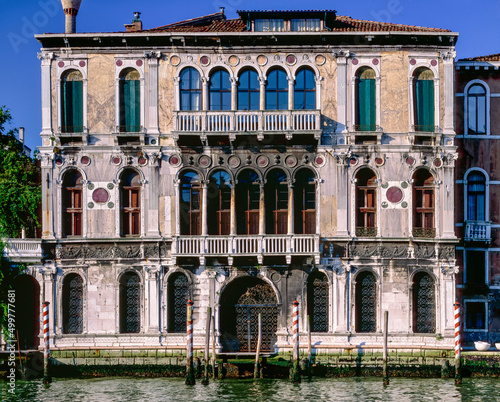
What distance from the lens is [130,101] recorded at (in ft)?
108

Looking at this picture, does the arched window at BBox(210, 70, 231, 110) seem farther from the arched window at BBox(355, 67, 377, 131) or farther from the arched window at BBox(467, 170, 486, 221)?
the arched window at BBox(467, 170, 486, 221)

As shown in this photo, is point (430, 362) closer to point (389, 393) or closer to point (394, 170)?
point (389, 393)

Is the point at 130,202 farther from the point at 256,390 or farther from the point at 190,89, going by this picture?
the point at 256,390

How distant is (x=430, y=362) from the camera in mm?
30578

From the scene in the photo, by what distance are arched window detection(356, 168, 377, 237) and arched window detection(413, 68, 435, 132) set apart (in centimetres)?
231

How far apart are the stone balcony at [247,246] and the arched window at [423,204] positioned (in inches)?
138

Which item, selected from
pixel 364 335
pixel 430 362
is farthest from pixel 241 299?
pixel 430 362

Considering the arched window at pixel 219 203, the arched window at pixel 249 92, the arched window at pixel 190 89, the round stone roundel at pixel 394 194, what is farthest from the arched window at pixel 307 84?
the round stone roundel at pixel 394 194

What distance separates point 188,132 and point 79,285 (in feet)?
20.6

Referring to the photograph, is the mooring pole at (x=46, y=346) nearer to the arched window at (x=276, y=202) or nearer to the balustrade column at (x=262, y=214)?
the balustrade column at (x=262, y=214)

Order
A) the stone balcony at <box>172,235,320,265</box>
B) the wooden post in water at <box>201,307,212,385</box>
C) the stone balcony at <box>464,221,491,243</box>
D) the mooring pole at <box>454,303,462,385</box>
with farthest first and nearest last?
the stone balcony at <box>464,221,491,243</box>
the stone balcony at <box>172,235,320,265</box>
the wooden post in water at <box>201,307,212,385</box>
the mooring pole at <box>454,303,462,385</box>

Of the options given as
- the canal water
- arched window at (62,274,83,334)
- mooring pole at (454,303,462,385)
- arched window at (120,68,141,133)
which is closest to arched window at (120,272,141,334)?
arched window at (62,274,83,334)

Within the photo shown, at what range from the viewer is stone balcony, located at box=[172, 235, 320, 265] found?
31.9 meters

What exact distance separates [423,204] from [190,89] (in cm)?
864
